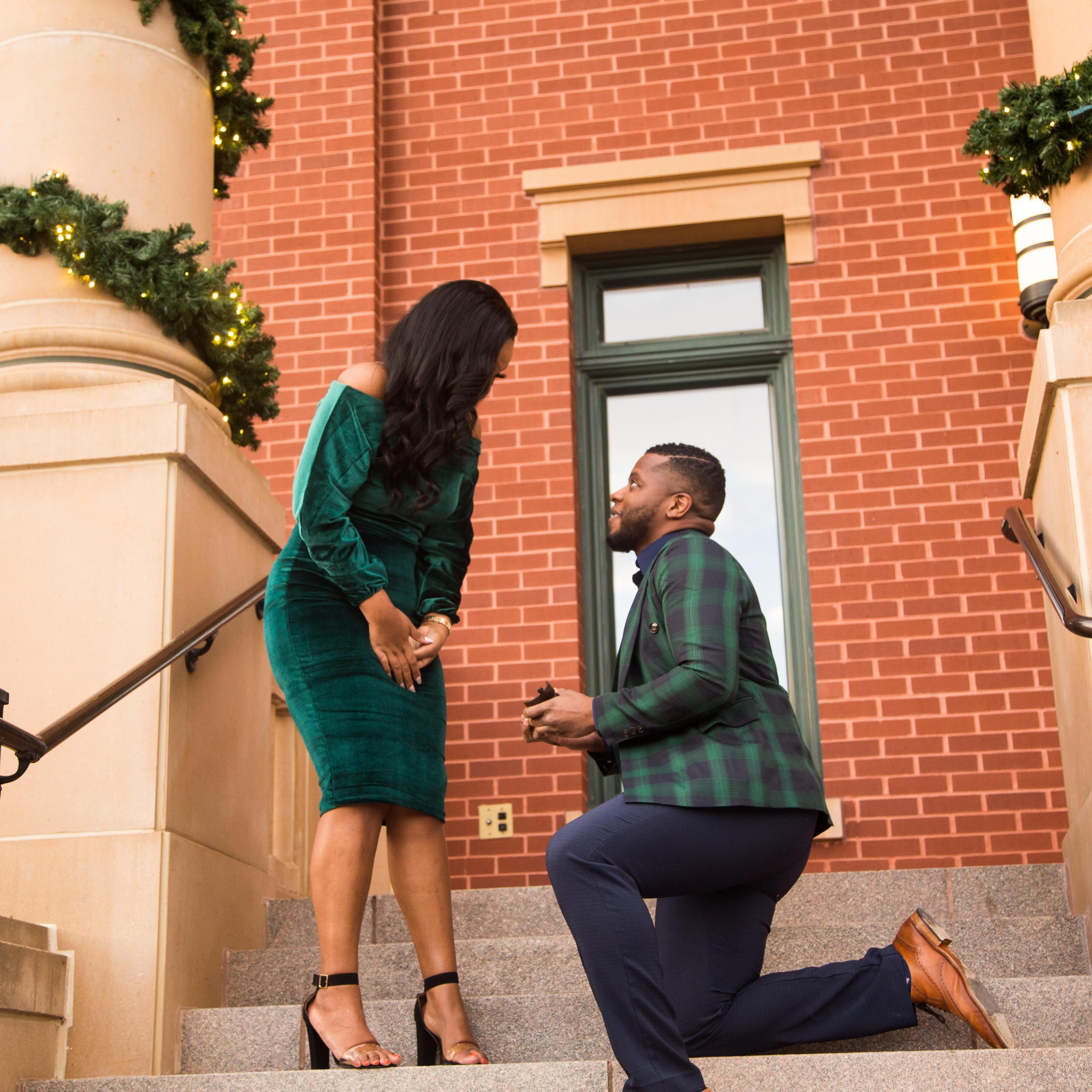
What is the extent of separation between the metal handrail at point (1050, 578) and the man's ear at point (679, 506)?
86 centimetres

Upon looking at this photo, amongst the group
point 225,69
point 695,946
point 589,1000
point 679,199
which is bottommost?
point 589,1000

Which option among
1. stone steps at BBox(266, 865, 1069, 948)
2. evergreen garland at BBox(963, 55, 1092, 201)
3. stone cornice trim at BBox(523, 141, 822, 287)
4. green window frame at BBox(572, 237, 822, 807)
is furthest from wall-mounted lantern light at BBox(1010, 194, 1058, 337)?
stone steps at BBox(266, 865, 1069, 948)

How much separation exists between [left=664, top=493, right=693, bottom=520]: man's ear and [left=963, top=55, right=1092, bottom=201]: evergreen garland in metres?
1.52

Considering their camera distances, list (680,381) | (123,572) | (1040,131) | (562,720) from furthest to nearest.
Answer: (680,381), (1040,131), (123,572), (562,720)

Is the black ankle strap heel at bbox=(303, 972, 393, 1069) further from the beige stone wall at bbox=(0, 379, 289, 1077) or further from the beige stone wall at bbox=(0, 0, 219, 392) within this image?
the beige stone wall at bbox=(0, 0, 219, 392)

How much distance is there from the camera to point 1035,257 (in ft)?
21.9

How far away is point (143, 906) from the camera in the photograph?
3549mm

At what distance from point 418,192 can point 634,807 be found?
5.30 m

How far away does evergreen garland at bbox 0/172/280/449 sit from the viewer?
420cm

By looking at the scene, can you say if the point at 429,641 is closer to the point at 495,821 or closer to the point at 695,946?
the point at 695,946

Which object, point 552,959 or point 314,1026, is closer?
point 314,1026

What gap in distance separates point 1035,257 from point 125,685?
15.5ft

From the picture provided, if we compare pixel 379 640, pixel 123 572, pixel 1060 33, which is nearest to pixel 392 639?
pixel 379 640

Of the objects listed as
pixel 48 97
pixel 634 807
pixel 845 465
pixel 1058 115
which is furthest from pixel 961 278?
pixel 634 807
